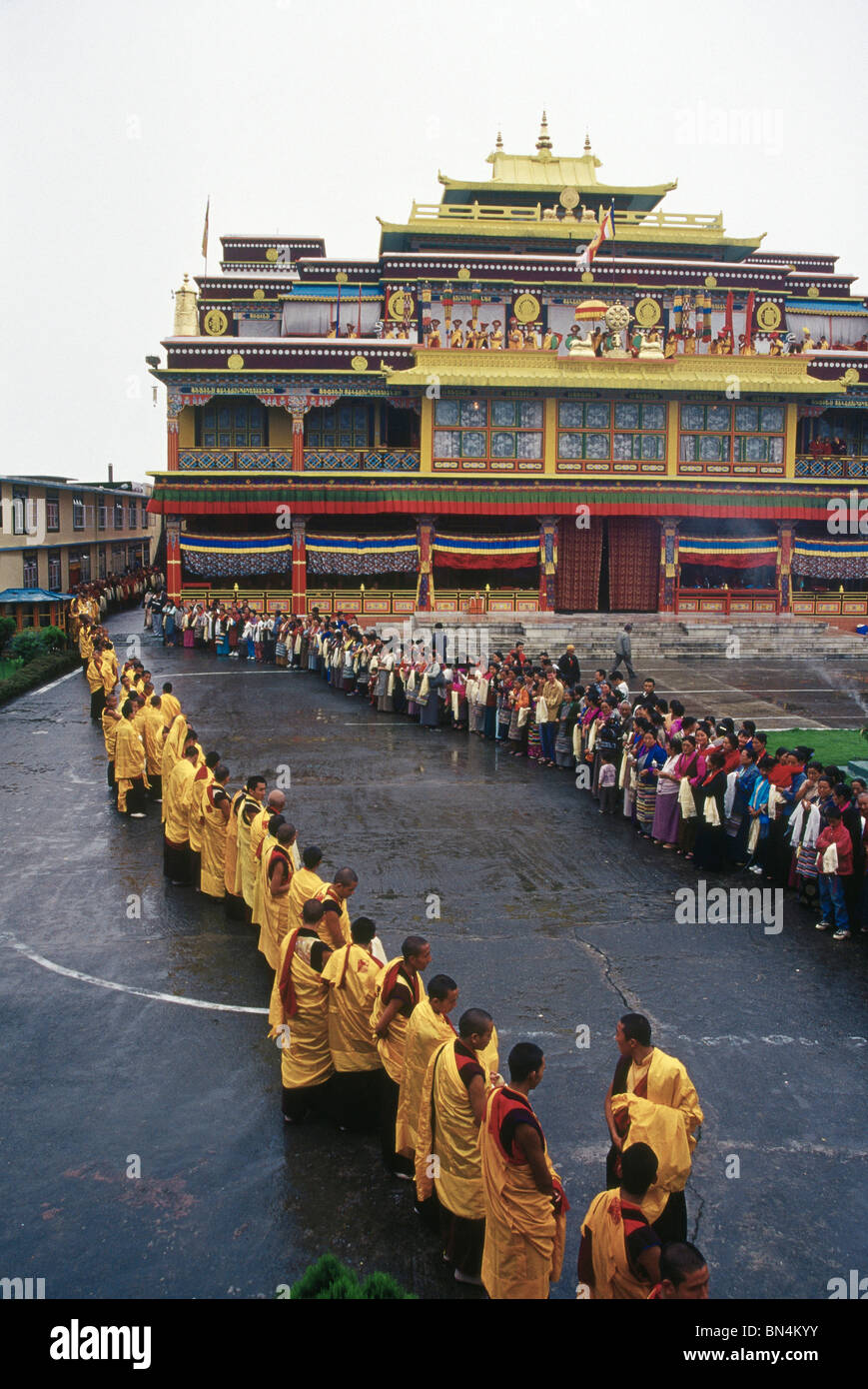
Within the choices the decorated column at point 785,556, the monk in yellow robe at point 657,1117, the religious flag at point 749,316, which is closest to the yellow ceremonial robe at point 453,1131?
the monk in yellow robe at point 657,1117

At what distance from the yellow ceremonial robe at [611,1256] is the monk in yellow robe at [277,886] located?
4630mm

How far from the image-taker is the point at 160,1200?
6465 millimetres

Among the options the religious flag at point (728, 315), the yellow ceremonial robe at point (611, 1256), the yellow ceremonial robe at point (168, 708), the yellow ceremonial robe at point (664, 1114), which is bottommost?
the yellow ceremonial robe at point (611, 1256)

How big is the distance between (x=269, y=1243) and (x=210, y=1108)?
155 cm

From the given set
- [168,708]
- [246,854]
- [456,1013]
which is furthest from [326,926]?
[168,708]

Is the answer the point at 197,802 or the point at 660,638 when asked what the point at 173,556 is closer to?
the point at 660,638

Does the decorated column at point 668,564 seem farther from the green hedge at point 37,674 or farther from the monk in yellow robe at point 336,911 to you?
the monk in yellow robe at point 336,911

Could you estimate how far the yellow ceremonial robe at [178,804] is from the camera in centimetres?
1195

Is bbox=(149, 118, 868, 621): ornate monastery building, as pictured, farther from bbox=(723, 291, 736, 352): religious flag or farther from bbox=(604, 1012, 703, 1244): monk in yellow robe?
bbox=(604, 1012, 703, 1244): monk in yellow robe

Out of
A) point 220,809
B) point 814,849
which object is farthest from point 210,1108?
point 814,849

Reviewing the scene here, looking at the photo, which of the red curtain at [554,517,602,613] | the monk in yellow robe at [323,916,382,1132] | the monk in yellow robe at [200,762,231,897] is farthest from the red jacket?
the red curtain at [554,517,602,613]

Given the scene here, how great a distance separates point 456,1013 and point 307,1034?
2.05m
